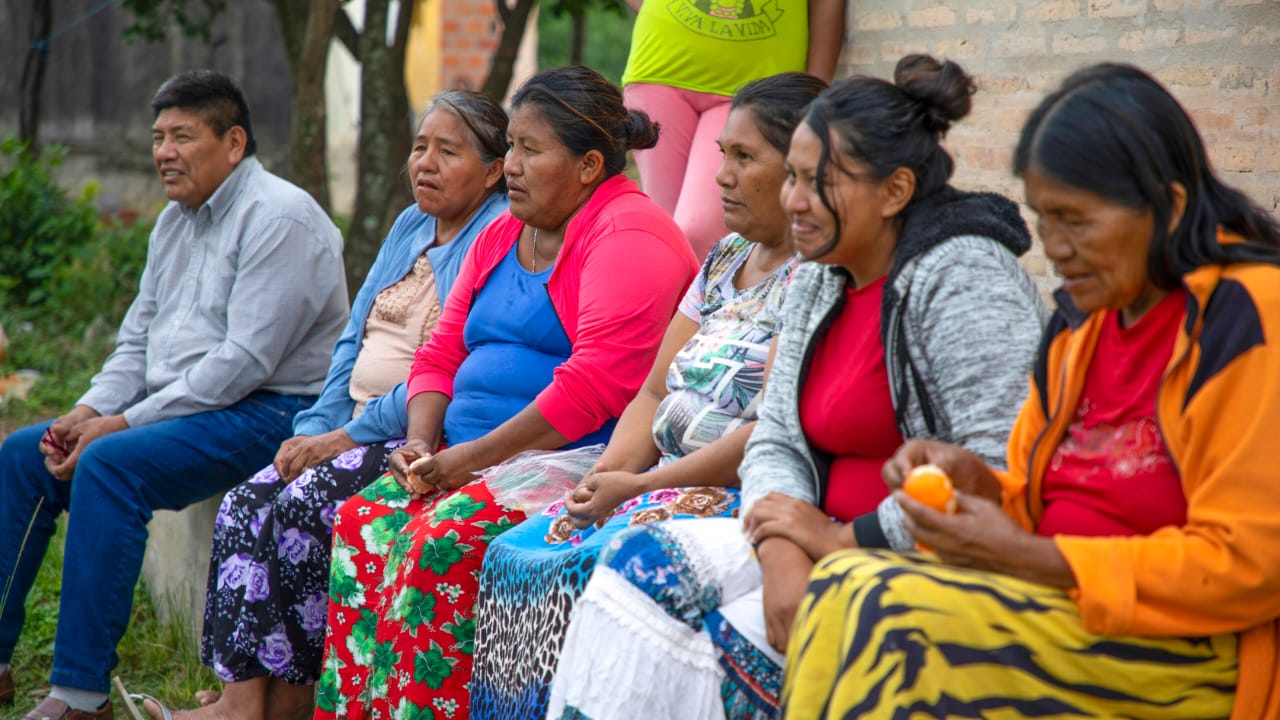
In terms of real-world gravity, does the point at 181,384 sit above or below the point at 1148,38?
below

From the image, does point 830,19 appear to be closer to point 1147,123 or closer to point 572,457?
point 572,457

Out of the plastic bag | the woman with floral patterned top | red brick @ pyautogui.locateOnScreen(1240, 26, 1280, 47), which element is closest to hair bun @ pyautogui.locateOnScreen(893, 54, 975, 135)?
the woman with floral patterned top

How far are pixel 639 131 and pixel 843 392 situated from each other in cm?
156

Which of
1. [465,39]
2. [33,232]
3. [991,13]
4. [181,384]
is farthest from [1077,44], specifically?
[465,39]

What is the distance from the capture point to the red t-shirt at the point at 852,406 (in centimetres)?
276

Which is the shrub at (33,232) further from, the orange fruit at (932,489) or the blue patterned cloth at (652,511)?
the orange fruit at (932,489)

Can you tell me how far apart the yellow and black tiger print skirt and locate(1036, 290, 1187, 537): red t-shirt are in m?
0.20

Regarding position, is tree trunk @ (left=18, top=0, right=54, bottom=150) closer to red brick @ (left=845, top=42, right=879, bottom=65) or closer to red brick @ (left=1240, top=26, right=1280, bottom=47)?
red brick @ (left=845, top=42, right=879, bottom=65)

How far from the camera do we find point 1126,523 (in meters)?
2.30

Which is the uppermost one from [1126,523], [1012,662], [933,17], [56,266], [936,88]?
[933,17]

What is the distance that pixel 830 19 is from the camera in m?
4.91

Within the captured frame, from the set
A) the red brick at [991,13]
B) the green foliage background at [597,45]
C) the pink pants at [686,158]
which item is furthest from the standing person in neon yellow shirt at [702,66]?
the green foliage background at [597,45]

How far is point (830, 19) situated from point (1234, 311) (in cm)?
300

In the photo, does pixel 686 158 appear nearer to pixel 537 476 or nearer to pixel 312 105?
pixel 537 476
